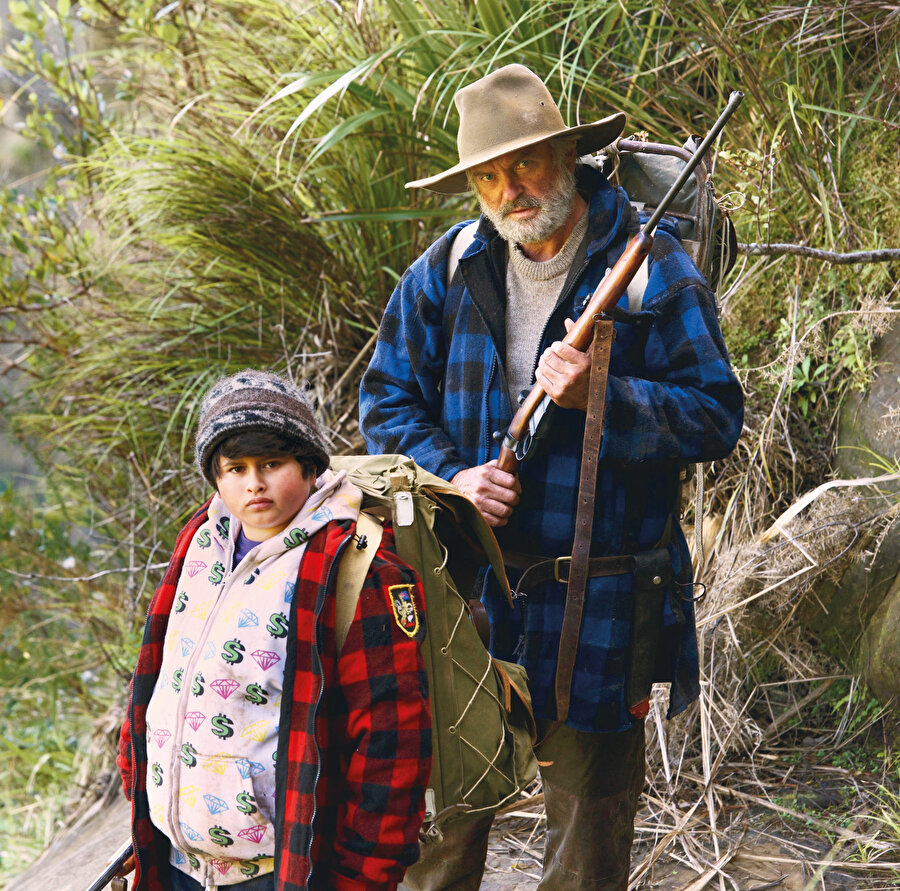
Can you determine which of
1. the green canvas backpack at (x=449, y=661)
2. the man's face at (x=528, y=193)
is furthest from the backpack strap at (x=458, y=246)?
the green canvas backpack at (x=449, y=661)

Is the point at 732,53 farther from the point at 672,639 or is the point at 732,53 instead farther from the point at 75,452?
the point at 75,452

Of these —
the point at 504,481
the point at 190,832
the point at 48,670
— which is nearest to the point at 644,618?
the point at 504,481

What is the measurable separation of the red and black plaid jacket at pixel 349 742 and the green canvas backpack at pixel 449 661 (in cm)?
14

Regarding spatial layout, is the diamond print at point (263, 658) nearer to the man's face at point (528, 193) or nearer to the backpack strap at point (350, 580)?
the backpack strap at point (350, 580)

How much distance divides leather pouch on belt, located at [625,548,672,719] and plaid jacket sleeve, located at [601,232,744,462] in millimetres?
242

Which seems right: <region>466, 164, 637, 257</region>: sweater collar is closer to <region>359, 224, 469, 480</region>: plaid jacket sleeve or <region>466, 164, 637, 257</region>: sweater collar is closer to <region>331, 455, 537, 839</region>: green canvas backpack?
<region>359, 224, 469, 480</region>: plaid jacket sleeve

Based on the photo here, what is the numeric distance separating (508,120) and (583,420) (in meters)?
0.67

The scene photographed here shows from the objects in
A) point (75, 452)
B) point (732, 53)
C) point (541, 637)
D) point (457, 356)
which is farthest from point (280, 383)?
point (75, 452)

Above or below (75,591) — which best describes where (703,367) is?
above

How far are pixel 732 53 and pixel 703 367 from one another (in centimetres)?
186

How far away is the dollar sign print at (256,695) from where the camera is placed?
1.51m

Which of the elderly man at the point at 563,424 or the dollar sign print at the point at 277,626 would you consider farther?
the elderly man at the point at 563,424

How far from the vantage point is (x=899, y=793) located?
280 centimetres

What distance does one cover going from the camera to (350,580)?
151 centimetres
